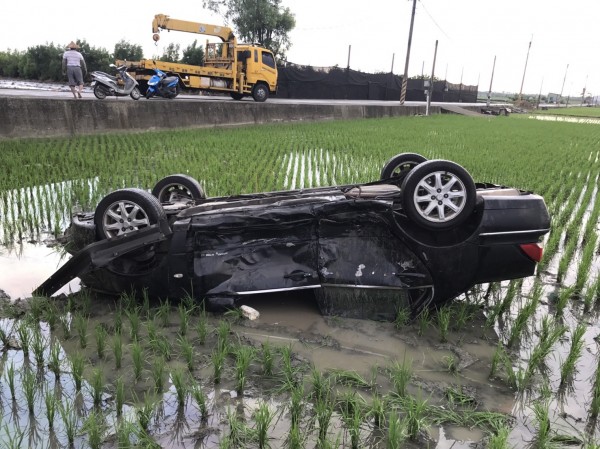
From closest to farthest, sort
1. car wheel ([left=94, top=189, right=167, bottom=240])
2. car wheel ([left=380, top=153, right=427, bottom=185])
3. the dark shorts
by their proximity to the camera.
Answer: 1. car wheel ([left=94, top=189, right=167, bottom=240])
2. car wheel ([left=380, top=153, right=427, bottom=185])
3. the dark shorts

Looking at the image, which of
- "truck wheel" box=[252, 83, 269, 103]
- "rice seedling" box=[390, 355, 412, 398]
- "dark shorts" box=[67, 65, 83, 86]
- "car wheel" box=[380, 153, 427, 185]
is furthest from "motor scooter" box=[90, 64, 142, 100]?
"rice seedling" box=[390, 355, 412, 398]

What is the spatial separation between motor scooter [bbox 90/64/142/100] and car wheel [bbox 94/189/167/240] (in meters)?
11.7

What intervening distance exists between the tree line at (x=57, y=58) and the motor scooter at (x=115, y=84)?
34.0 ft

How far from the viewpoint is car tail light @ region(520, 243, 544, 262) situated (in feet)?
10.9

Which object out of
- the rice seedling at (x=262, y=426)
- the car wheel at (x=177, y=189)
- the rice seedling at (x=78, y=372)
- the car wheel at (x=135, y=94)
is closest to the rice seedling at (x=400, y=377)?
the rice seedling at (x=262, y=426)

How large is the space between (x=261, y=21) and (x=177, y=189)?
3292cm

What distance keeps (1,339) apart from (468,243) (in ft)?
10.1

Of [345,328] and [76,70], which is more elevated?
[76,70]

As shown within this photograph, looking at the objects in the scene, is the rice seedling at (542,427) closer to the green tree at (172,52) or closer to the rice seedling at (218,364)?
the rice seedling at (218,364)

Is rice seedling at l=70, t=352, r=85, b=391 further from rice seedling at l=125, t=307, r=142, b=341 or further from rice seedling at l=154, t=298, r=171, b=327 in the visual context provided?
rice seedling at l=154, t=298, r=171, b=327

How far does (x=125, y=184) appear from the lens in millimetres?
6945

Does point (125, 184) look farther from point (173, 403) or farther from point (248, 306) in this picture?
point (173, 403)

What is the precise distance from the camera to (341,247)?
11.1 ft

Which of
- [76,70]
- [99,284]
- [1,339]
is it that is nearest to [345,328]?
[99,284]
